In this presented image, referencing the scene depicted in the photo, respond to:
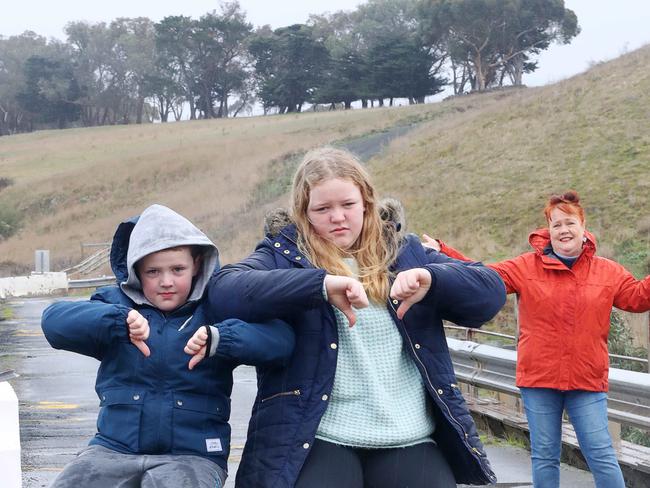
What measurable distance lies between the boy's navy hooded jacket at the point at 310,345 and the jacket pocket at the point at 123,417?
43cm

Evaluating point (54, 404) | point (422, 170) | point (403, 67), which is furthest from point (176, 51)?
point (54, 404)

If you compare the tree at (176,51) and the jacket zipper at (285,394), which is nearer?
the jacket zipper at (285,394)

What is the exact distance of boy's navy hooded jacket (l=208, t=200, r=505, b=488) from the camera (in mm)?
3398

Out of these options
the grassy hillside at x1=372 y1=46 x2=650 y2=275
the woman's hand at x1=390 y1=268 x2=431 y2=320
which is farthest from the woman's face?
the grassy hillside at x1=372 y1=46 x2=650 y2=275

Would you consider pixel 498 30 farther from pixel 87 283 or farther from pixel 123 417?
pixel 123 417

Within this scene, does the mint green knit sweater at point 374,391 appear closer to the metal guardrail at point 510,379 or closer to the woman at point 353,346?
the woman at point 353,346

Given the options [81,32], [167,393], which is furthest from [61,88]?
[167,393]

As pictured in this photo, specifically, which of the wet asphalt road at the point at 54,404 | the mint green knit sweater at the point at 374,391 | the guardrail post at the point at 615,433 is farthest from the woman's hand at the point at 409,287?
the guardrail post at the point at 615,433

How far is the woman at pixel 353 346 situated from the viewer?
3.40m

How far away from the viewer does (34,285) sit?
35.2m

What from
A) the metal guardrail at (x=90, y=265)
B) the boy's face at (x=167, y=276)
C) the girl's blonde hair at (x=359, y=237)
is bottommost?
the metal guardrail at (x=90, y=265)

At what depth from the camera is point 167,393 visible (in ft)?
12.4

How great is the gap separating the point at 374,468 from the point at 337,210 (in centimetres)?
86

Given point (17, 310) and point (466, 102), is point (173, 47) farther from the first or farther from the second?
point (17, 310)
